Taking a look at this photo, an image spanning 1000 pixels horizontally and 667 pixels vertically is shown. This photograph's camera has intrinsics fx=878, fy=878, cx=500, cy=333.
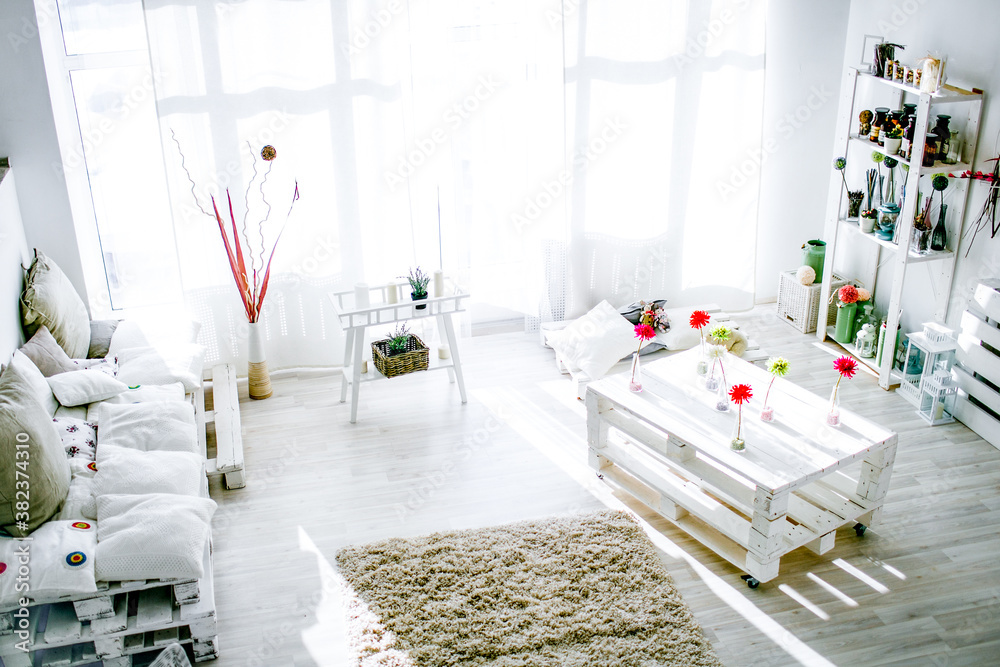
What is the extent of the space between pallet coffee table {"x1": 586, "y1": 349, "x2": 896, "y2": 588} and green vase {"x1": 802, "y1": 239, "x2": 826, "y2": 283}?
1.63m

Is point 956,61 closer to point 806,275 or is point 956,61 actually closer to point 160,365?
point 806,275

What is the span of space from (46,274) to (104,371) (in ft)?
1.91

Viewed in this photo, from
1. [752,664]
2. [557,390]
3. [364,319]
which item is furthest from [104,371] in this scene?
[752,664]

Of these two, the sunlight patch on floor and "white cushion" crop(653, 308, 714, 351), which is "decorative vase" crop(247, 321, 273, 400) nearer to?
the sunlight patch on floor

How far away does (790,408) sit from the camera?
357 cm

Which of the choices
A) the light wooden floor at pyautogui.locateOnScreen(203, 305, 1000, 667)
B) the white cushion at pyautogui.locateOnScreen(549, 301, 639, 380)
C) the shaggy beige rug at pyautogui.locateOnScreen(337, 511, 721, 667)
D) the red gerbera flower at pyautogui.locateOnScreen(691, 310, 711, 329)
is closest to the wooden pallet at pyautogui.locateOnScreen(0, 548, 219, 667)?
the light wooden floor at pyautogui.locateOnScreen(203, 305, 1000, 667)

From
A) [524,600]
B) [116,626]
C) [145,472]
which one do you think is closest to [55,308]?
[145,472]

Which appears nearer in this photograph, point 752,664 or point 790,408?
point 752,664

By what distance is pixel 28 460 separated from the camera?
2824 millimetres

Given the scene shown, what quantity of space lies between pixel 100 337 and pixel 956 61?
430cm

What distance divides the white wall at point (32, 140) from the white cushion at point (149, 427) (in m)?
1.13

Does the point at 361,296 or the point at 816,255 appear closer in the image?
the point at 361,296

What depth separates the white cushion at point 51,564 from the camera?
265 centimetres

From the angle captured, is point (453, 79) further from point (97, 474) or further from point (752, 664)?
point (752, 664)
